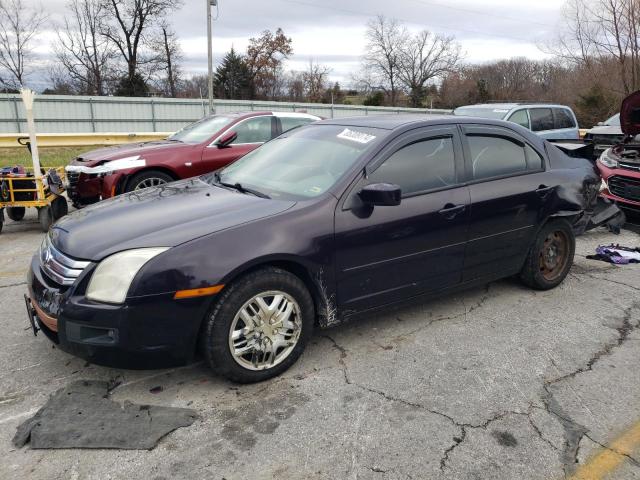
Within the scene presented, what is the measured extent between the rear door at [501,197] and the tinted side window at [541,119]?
6511 millimetres

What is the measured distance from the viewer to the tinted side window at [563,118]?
1078 centimetres

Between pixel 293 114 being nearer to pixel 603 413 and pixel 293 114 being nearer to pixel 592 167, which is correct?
pixel 592 167

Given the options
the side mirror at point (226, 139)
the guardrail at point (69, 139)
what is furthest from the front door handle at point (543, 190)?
the guardrail at point (69, 139)

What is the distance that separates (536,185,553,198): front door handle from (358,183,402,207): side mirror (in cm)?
174

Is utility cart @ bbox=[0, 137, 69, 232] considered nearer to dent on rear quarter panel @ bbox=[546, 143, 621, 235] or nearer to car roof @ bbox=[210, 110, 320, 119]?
car roof @ bbox=[210, 110, 320, 119]

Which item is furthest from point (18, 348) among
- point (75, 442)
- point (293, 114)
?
point (293, 114)

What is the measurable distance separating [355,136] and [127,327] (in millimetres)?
2070

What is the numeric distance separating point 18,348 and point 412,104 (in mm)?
54487

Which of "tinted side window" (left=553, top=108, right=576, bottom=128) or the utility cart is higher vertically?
"tinted side window" (left=553, top=108, right=576, bottom=128)

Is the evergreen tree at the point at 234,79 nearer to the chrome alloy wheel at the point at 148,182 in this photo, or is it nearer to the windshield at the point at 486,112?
the windshield at the point at 486,112

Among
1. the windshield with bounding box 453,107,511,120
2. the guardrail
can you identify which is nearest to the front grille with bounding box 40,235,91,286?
the windshield with bounding box 453,107,511,120

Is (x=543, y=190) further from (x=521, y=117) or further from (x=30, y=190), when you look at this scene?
(x=521, y=117)

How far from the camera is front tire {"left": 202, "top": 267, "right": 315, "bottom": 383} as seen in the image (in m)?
2.87

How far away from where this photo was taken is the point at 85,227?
10.3 ft
